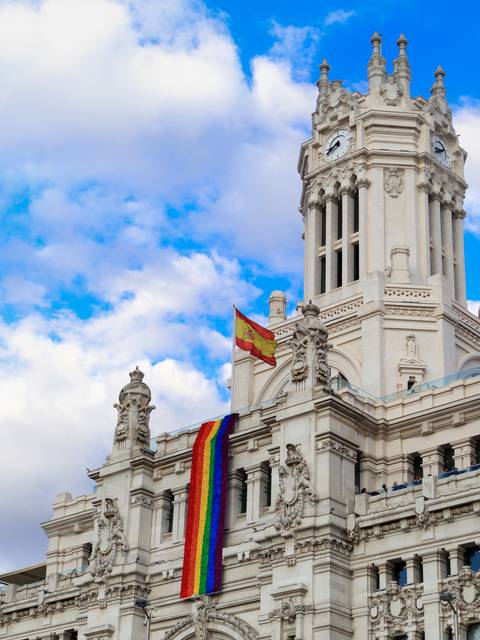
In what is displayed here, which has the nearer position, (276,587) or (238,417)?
(276,587)

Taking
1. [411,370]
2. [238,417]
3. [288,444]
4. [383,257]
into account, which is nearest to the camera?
[288,444]

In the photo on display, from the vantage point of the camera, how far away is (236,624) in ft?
231

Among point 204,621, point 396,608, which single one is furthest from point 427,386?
point 204,621

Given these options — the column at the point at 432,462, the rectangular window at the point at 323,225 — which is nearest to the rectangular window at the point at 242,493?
the column at the point at 432,462

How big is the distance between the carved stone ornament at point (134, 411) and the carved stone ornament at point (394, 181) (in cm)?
2351

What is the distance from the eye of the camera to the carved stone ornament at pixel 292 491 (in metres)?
69.1

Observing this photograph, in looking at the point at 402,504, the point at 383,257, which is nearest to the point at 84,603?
→ the point at 402,504

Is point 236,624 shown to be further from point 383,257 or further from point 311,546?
point 383,257

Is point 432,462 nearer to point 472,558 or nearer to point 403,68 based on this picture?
point 472,558

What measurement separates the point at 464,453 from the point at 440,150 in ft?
109

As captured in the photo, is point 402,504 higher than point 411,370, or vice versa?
point 411,370

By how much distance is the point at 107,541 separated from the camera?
78375 mm

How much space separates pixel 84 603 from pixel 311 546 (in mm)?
18714

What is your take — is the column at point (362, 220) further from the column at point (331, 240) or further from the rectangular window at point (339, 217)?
the column at point (331, 240)
